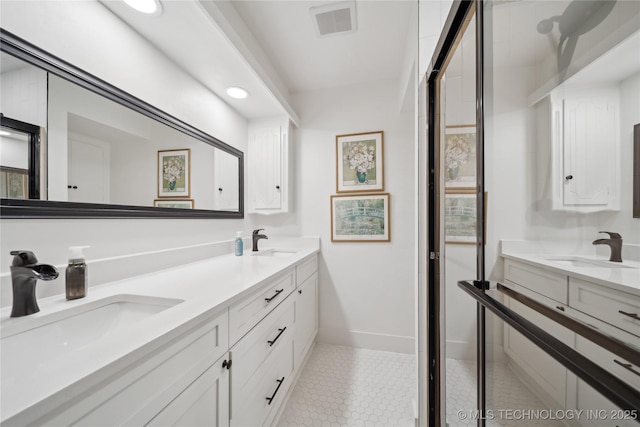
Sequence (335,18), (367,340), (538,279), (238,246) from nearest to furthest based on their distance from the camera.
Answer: (538,279), (335,18), (238,246), (367,340)

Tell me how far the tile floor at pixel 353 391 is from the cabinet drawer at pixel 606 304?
4.78 ft

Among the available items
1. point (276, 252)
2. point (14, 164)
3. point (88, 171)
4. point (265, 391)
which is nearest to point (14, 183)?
point (14, 164)

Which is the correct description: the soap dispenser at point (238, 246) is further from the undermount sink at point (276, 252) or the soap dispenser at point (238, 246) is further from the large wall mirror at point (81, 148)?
the large wall mirror at point (81, 148)

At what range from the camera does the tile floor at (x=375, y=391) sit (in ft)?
1.99

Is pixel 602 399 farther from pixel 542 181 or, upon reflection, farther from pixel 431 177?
pixel 431 177

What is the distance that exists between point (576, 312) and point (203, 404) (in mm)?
995

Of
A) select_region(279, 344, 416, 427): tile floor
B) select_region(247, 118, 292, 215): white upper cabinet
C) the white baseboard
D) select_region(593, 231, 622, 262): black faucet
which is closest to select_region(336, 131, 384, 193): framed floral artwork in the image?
select_region(247, 118, 292, 215): white upper cabinet

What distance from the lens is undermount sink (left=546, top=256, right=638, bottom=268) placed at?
33cm

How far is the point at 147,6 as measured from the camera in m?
1.01

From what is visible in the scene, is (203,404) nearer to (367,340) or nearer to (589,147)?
(589,147)

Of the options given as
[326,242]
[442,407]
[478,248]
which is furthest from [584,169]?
[326,242]

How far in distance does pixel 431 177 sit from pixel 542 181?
750mm

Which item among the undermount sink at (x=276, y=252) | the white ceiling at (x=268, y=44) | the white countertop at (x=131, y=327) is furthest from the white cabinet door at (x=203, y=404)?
the white ceiling at (x=268, y=44)

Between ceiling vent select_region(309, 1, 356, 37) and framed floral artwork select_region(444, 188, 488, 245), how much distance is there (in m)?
1.30
